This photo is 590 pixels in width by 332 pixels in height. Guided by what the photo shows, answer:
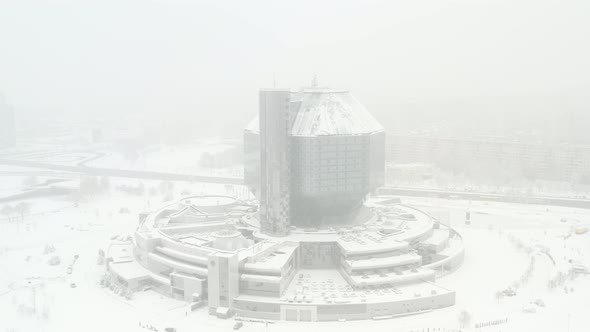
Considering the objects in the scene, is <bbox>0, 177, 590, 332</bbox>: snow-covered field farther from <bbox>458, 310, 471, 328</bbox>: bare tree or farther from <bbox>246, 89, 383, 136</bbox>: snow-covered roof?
<bbox>246, 89, 383, 136</bbox>: snow-covered roof

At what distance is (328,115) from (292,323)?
1932 centimetres

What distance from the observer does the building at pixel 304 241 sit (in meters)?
38.1

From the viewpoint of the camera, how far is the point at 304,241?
148ft

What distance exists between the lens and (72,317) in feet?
119

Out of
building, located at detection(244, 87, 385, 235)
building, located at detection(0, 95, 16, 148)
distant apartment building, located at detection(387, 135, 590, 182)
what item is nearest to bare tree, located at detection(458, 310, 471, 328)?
building, located at detection(244, 87, 385, 235)

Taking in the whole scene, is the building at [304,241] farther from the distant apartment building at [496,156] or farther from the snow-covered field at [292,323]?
the distant apartment building at [496,156]

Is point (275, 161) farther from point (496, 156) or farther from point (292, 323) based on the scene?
point (496, 156)

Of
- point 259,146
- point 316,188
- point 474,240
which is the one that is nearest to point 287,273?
point 316,188

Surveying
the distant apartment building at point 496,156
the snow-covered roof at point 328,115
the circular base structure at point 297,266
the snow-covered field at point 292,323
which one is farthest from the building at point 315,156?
the distant apartment building at point 496,156

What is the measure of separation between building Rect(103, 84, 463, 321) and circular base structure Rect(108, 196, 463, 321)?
8 cm

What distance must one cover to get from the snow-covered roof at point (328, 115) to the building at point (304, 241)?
0.36 feet

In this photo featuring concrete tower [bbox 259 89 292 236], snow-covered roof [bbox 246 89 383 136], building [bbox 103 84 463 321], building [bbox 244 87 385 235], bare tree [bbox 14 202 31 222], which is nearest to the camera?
building [bbox 103 84 463 321]

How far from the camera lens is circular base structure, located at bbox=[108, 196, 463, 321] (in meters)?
37.5

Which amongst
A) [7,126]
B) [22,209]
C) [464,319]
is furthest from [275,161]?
[7,126]
